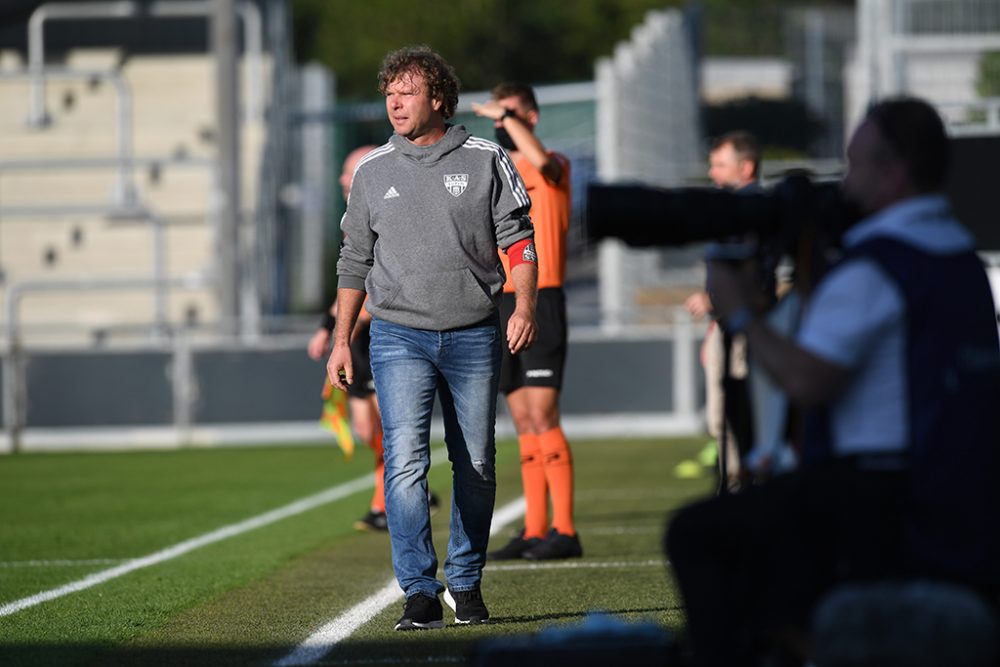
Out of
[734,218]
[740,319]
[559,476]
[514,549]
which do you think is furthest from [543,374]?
[740,319]

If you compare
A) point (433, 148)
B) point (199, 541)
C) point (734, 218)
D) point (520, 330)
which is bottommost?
point (199, 541)

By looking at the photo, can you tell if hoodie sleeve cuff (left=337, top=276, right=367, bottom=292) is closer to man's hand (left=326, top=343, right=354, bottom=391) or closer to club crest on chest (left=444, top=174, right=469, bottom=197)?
man's hand (left=326, top=343, right=354, bottom=391)

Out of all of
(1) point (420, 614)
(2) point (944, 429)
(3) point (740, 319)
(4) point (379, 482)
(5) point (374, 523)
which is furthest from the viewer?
(5) point (374, 523)

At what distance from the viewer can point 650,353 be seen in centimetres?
1984

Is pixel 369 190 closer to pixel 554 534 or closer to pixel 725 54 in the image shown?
pixel 554 534

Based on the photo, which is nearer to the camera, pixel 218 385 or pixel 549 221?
pixel 549 221

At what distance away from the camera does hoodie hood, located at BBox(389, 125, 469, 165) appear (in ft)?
22.0

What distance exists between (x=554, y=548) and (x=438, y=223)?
262cm

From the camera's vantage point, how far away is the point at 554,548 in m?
8.84

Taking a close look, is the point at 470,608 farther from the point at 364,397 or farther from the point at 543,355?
the point at 364,397

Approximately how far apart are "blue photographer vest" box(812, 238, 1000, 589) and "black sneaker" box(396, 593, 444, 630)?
110 inches

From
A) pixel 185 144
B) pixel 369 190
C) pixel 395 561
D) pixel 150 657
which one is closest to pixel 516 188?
pixel 369 190

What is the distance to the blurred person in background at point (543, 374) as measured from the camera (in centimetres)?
888

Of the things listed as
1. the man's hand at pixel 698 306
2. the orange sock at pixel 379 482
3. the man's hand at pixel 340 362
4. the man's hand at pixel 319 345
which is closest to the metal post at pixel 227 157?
the orange sock at pixel 379 482
